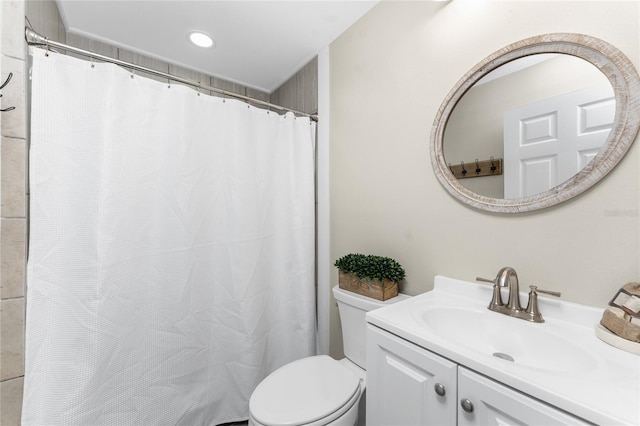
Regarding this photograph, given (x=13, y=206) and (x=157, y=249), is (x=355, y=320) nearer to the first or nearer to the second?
(x=157, y=249)

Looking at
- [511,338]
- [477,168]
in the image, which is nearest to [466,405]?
[511,338]

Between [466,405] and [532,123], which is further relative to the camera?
[532,123]

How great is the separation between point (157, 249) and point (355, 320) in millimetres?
1015

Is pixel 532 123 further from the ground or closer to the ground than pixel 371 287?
further from the ground

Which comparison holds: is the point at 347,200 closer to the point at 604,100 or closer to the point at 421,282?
the point at 421,282

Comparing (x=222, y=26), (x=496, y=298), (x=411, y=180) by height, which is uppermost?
(x=222, y=26)

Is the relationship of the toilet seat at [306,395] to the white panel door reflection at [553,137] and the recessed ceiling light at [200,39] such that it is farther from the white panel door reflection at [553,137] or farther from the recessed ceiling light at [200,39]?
the recessed ceiling light at [200,39]

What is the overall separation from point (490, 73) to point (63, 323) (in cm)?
192

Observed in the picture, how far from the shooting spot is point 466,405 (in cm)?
66

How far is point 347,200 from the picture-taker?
5.55 feet

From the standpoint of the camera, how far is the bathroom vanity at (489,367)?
541mm

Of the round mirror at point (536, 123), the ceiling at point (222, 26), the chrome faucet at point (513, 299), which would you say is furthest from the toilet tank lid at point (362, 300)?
the ceiling at point (222, 26)

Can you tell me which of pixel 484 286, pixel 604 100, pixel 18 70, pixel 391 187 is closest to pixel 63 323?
pixel 18 70

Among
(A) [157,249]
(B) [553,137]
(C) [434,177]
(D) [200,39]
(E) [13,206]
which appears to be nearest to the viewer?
(B) [553,137]
